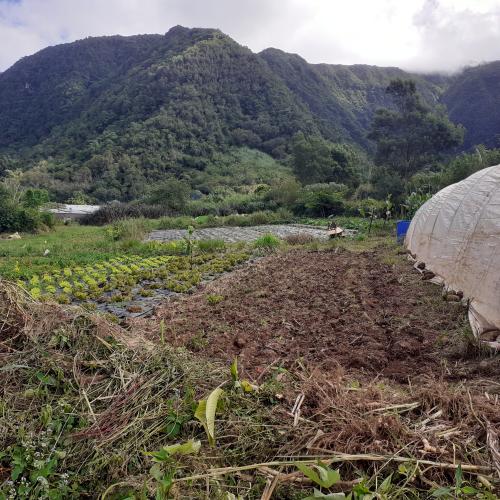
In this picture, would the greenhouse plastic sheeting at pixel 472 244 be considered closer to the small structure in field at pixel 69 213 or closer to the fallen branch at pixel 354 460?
the fallen branch at pixel 354 460

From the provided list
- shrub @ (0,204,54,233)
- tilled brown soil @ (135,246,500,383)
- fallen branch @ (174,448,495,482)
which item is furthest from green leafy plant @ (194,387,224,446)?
shrub @ (0,204,54,233)

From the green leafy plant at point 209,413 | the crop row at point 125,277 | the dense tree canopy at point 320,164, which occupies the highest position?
the dense tree canopy at point 320,164

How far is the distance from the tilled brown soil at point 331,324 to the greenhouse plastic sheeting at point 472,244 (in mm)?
327

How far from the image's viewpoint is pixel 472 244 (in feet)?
16.8

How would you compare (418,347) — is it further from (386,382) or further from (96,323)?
(96,323)

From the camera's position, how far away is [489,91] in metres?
58.5

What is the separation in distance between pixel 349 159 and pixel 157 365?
40.3m

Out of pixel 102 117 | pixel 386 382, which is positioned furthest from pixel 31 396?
pixel 102 117

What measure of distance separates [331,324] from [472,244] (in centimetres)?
214

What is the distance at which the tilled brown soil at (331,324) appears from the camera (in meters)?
3.60

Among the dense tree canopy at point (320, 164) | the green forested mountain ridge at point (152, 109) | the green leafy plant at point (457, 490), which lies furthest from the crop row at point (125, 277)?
the green forested mountain ridge at point (152, 109)

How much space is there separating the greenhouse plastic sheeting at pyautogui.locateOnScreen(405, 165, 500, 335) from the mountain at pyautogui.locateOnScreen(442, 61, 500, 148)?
156 ft

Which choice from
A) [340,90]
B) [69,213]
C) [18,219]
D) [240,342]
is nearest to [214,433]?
[240,342]

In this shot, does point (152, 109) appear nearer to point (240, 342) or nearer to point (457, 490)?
point (240, 342)
